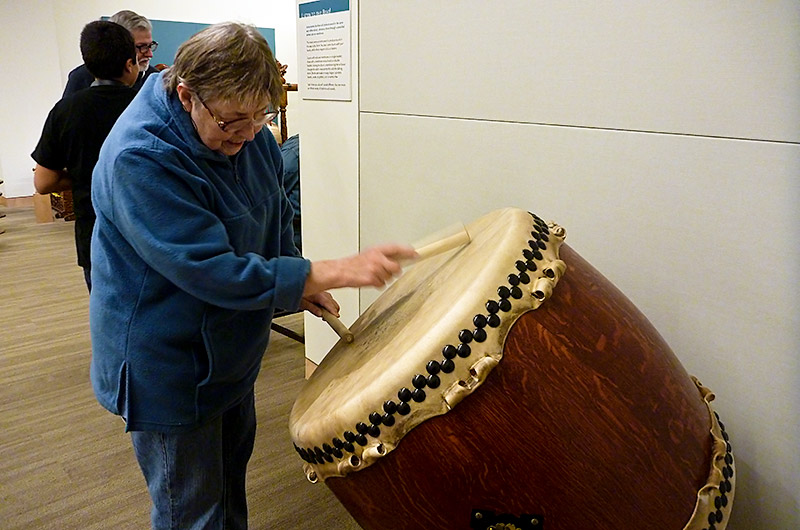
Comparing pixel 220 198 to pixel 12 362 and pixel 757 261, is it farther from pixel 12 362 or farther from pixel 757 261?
pixel 12 362

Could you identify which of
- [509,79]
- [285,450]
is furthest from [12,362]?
[509,79]

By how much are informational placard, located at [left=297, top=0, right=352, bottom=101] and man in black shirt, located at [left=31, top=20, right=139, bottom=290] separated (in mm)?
625

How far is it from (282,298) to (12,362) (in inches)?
103

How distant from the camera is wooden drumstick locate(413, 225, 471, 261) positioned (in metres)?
1.27

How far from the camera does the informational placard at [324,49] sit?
2.29m

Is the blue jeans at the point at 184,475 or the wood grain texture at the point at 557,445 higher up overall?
the wood grain texture at the point at 557,445

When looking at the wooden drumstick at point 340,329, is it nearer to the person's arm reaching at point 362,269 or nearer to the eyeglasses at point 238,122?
the person's arm reaching at point 362,269

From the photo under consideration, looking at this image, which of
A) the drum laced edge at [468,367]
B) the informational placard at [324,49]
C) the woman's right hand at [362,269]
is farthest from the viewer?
the informational placard at [324,49]

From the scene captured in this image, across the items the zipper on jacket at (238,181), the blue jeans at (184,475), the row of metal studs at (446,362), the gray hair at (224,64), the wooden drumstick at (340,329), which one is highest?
the gray hair at (224,64)

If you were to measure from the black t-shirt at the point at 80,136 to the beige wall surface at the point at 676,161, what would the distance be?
1261 millimetres

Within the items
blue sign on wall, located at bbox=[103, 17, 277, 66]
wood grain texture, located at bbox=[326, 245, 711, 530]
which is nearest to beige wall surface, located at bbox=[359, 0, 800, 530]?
wood grain texture, located at bbox=[326, 245, 711, 530]

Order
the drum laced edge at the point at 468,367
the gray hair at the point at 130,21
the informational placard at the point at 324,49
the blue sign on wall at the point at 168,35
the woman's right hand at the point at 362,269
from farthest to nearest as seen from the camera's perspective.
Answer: the blue sign on wall at the point at 168,35
the gray hair at the point at 130,21
the informational placard at the point at 324,49
the woman's right hand at the point at 362,269
the drum laced edge at the point at 468,367

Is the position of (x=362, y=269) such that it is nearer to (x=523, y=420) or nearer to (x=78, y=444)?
(x=523, y=420)

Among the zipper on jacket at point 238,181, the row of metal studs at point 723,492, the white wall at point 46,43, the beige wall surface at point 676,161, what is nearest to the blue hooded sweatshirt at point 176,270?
the zipper on jacket at point 238,181
